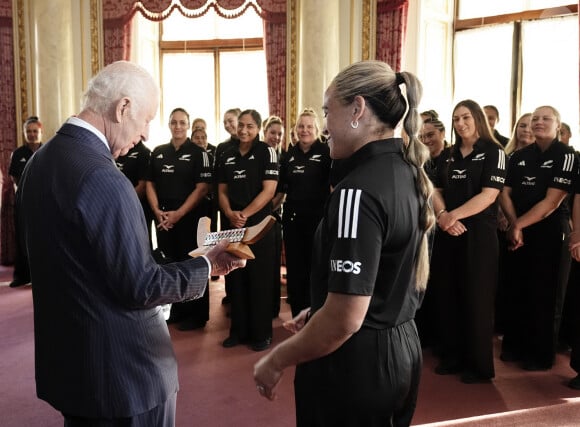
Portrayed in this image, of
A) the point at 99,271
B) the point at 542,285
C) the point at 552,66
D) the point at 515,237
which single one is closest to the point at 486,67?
the point at 552,66

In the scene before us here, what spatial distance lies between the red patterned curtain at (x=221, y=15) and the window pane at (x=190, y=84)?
94 centimetres

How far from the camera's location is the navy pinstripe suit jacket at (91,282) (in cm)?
119

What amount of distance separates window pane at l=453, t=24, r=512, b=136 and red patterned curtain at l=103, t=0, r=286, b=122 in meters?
2.01

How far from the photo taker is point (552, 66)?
19.4ft

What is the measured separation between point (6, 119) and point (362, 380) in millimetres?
6658

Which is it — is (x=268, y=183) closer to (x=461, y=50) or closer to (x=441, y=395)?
(x=441, y=395)

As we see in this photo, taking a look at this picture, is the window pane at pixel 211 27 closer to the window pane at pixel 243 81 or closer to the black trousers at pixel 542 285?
Result: the window pane at pixel 243 81

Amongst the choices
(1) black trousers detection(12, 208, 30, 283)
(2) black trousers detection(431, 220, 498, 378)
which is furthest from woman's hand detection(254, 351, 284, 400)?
(1) black trousers detection(12, 208, 30, 283)

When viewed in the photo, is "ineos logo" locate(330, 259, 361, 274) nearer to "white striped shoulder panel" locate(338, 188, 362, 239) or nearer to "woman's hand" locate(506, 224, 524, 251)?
"white striped shoulder panel" locate(338, 188, 362, 239)

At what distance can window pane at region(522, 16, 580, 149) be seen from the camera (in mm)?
5766

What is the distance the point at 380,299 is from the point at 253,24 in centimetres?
679

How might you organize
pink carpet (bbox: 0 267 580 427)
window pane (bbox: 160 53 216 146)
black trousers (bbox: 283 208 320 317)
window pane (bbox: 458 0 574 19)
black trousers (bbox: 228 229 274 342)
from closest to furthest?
pink carpet (bbox: 0 267 580 427) → black trousers (bbox: 228 229 274 342) → black trousers (bbox: 283 208 320 317) → window pane (bbox: 458 0 574 19) → window pane (bbox: 160 53 216 146)

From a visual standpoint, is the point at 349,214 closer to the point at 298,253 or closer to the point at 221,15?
the point at 298,253

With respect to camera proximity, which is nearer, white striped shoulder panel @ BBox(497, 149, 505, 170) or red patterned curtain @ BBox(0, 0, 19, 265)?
white striped shoulder panel @ BBox(497, 149, 505, 170)
